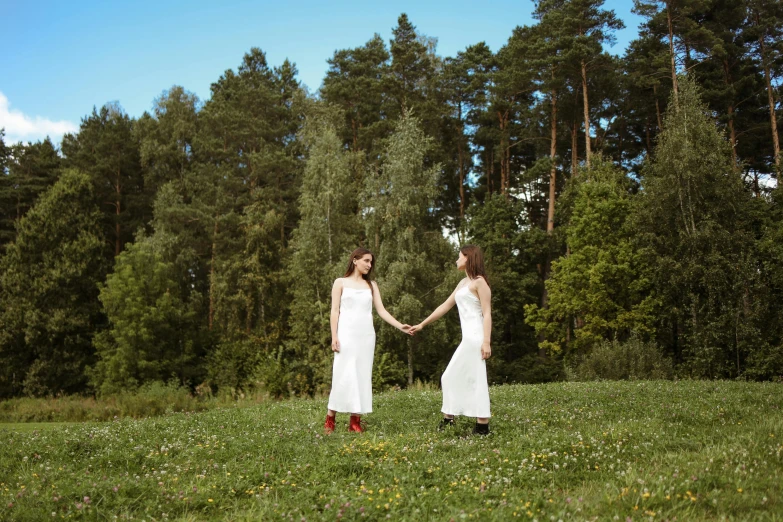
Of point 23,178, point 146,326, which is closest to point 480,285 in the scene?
point 146,326

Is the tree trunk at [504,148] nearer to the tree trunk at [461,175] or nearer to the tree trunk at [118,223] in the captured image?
the tree trunk at [461,175]

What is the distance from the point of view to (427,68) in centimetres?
4109

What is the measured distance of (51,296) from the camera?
1549 inches

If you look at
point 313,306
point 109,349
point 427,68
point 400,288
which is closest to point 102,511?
point 400,288

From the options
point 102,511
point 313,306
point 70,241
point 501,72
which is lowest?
point 102,511

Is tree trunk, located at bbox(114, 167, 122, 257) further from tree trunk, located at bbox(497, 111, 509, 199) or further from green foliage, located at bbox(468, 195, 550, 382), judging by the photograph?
tree trunk, located at bbox(497, 111, 509, 199)

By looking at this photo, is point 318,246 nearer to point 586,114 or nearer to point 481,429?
point 586,114

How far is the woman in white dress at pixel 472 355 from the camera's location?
8727mm

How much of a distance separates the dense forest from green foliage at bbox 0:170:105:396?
0.15 m

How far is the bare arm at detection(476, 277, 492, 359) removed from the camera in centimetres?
887

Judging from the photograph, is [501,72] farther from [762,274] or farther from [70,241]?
[70,241]

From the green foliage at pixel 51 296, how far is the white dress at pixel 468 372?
35.9 metres

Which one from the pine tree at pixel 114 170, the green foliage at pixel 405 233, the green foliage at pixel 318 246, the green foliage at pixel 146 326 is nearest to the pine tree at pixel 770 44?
the green foliage at pixel 405 233

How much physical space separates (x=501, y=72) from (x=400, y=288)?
16368 millimetres
